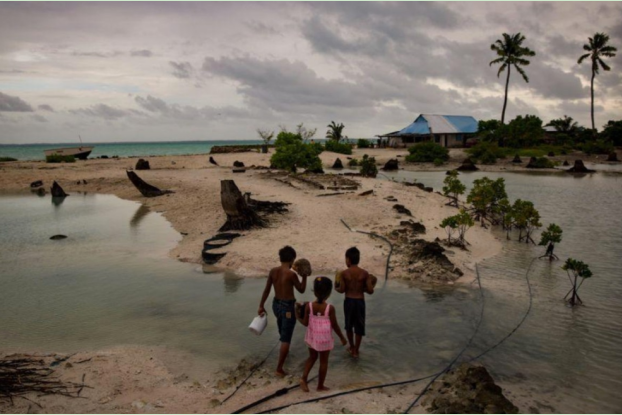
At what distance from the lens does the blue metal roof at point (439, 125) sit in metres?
65.7

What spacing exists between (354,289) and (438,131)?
6291 cm

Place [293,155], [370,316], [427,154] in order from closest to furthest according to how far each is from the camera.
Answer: [370,316] → [293,155] → [427,154]

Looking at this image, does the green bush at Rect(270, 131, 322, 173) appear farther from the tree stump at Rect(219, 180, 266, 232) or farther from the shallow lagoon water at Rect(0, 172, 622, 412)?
the shallow lagoon water at Rect(0, 172, 622, 412)

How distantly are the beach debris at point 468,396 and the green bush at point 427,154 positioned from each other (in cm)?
4765

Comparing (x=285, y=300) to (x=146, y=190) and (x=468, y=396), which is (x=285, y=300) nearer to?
(x=468, y=396)

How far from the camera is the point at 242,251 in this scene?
41.4 ft

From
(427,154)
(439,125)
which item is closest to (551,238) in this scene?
(427,154)

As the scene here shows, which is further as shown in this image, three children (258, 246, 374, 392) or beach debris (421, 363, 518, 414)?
three children (258, 246, 374, 392)

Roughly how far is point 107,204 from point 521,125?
5445cm

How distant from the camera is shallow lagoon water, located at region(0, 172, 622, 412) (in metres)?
6.56

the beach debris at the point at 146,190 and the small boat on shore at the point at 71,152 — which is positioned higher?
the small boat on shore at the point at 71,152

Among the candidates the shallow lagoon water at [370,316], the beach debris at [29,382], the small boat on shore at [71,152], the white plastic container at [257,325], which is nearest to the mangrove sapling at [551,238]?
the shallow lagoon water at [370,316]

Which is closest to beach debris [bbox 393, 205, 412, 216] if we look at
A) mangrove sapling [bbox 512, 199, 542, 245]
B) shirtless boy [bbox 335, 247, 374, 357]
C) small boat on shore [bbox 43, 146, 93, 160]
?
mangrove sapling [bbox 512, 199, 542, 245]

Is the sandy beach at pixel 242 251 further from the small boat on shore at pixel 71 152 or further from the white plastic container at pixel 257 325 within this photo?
the small boat on shore at pixel 71 152
